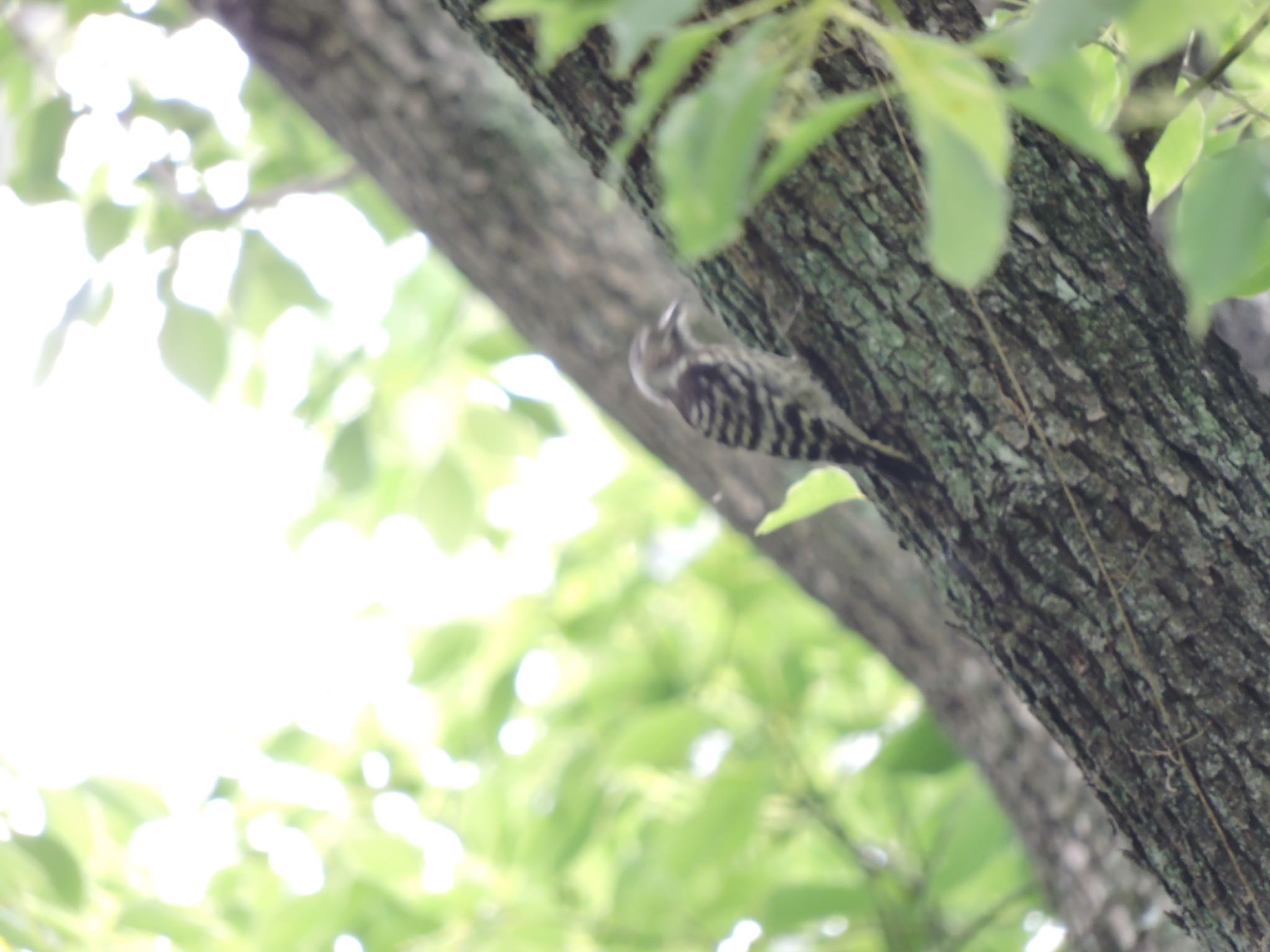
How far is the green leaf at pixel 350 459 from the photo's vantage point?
2590 millimetres

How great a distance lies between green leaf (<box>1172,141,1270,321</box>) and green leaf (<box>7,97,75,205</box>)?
7.06 feet

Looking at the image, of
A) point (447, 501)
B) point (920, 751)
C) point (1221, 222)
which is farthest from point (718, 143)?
point (447, 501)

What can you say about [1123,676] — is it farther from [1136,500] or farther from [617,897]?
[617,897]

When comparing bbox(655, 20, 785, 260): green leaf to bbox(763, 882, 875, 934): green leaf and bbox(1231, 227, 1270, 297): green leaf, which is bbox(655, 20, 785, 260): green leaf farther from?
bbox(763, 882, 875, 934): green leaf

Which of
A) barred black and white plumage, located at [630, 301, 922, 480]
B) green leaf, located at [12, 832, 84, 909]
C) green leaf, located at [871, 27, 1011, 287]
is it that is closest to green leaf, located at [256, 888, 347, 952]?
green leaf, located at [12, 832, 84, 909]

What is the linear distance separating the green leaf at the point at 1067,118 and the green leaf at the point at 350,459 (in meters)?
2.15

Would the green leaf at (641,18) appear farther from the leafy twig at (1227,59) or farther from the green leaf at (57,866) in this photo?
the green leaf at (57,866)

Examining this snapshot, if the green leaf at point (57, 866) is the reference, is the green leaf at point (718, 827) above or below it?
above

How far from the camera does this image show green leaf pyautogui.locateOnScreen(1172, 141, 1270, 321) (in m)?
0.70

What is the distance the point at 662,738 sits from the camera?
82.7 inches

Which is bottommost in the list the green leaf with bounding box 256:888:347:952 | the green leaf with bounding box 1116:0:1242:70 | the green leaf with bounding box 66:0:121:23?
the green leaf with bounding box 256:888:347:952

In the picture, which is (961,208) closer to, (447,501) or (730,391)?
(730,391)

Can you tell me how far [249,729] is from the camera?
10.1ft

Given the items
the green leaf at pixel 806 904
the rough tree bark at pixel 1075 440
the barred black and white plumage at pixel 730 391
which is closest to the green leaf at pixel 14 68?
the barred black and white plumage at pixel 730 391
